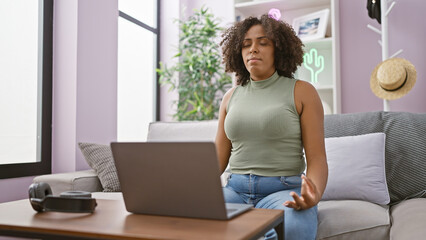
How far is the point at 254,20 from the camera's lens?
5.11 feet

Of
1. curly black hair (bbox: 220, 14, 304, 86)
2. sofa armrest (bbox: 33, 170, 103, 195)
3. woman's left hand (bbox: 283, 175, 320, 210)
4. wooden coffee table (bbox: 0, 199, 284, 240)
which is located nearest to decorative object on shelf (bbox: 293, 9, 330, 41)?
curly black hair (bbox: 220, 14, 304, 86)

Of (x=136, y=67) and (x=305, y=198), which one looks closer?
(x=305, y=198)

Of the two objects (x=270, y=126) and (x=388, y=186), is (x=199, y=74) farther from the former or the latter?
(x=270, y=126)

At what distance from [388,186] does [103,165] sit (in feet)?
4.44

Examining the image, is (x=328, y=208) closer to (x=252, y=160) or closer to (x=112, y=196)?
(x=252, y=160)

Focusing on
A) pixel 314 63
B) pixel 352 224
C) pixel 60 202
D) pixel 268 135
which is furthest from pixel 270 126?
pixel 314 63

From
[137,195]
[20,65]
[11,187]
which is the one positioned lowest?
[11,187]

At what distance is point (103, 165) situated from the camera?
2074mm

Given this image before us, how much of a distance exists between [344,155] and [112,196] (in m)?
1.05

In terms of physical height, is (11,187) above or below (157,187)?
below

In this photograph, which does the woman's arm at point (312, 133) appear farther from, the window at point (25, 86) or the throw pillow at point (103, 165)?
the window at point (25, 86)

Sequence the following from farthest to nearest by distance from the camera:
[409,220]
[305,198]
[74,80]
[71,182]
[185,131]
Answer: [74,80]
[185,131]
[71,182]
[409,220]
[305,198]

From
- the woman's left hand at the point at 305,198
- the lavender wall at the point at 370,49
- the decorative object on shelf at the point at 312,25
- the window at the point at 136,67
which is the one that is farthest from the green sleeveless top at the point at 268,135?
the window at the point at 136,67

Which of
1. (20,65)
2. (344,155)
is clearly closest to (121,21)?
(20,65)
